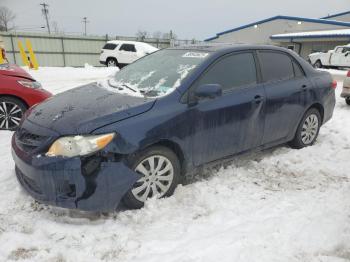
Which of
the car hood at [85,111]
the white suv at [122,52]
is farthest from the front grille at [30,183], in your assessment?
the white suv at [122,52]

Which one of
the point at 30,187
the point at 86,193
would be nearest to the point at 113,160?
the point at 86,193

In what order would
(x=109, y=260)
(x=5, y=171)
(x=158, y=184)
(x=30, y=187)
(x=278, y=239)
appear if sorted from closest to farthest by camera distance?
(x=109, y=260) < (x=278, y=239) < (x=30, y=187) < (x=158, y=184) < (x=5, y=171)

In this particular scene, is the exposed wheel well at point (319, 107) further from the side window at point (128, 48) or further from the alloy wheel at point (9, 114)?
the side window at point (128, 48)

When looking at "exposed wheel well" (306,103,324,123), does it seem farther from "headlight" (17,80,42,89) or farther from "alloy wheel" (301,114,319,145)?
"headlight" (17,80,42,89)

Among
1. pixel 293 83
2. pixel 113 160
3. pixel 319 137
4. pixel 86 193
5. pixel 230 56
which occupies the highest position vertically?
pixel 230 56

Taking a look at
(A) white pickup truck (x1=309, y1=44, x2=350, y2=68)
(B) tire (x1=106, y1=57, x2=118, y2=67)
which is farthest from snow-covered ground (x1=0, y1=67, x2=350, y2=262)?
(A) white pickup truck (x1=309, y1=44, x2=350, y2=68)

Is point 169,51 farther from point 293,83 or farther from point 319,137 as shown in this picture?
point 319,137

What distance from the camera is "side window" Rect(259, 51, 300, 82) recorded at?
460 cm

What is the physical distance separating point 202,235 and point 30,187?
1.65 m

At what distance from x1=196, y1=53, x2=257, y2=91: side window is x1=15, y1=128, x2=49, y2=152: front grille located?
1.68 metres

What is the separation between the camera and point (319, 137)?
5996 mm

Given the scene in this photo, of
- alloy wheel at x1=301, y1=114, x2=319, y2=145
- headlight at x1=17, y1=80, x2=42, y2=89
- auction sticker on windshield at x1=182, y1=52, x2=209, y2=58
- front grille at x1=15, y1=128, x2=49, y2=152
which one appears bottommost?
alloy wheel at x1=301, y1=114, x2=319, y2=145

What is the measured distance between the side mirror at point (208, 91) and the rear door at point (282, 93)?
1107 mm

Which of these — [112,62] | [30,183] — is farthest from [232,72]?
[112,62]
